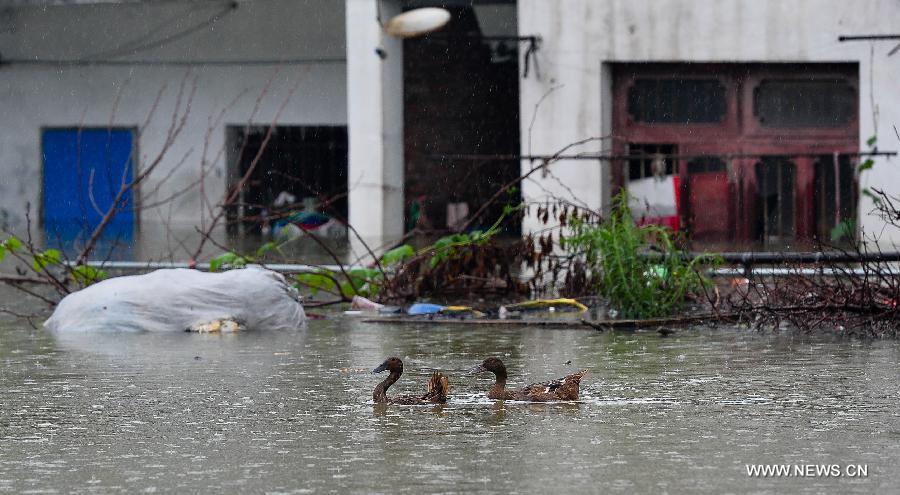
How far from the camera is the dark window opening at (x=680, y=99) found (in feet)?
76.2

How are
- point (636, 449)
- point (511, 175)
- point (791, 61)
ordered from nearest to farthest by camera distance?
point (636, 449) → point (791, 61) → point (511, 175)

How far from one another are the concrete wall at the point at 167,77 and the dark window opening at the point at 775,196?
8.28m

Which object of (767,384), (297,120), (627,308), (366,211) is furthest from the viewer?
(297,120)

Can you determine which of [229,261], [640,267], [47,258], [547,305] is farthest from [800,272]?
[47,258]

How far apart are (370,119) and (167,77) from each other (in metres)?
6.79

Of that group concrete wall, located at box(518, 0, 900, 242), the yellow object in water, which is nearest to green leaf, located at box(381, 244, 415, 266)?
the yellow object in water

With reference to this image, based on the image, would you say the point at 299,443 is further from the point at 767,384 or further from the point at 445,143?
the point at 445,143

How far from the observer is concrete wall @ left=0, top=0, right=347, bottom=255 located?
28.7 meters

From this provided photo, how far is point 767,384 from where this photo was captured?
30.2 feet

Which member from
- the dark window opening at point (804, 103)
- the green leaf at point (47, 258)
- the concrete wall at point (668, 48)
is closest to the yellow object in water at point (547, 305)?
the green leaf at point (47, 258)

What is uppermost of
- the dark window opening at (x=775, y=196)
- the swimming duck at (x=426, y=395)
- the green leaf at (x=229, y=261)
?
the dark window opening at (x=775, y=196)

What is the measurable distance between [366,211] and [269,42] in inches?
225

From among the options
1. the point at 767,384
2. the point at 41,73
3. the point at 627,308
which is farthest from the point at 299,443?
the point at 41,73

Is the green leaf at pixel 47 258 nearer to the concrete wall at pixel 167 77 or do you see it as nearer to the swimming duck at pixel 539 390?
the swimming duck at pixel 539 390
